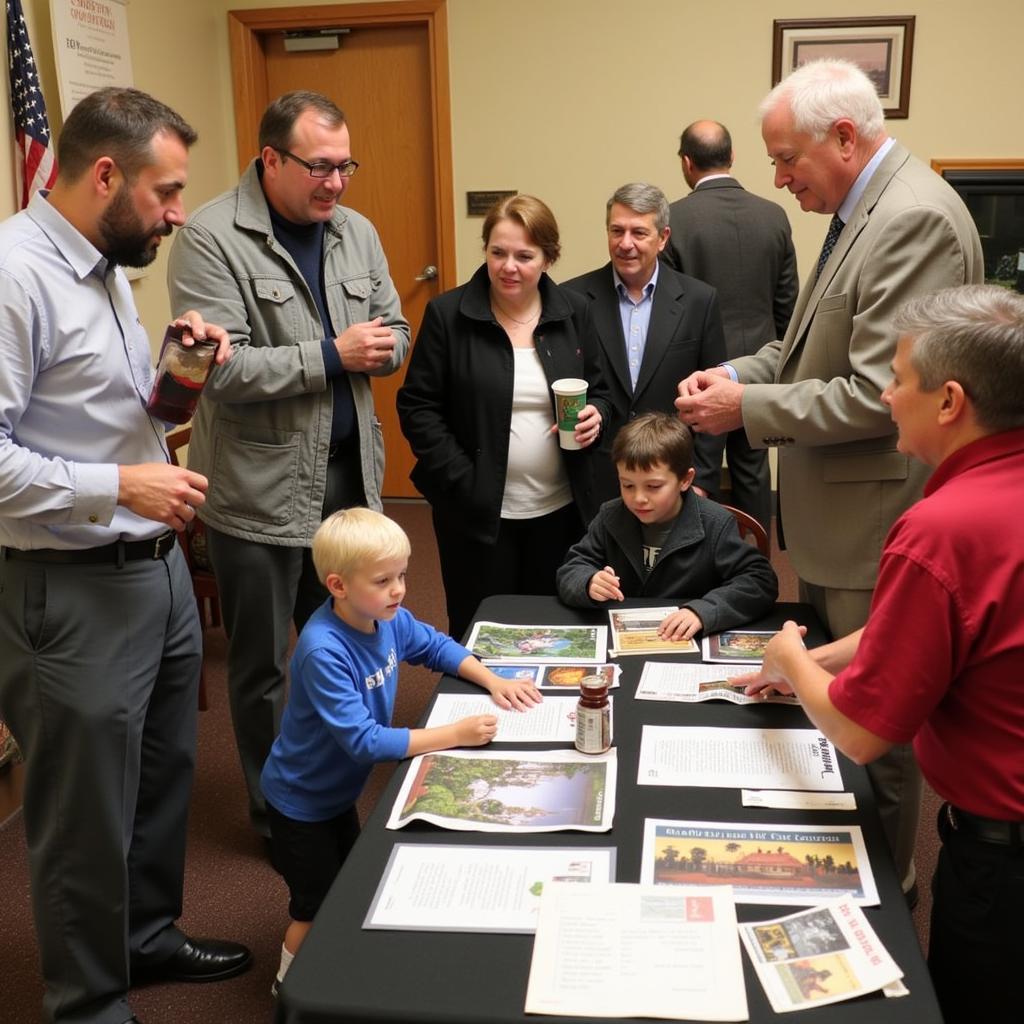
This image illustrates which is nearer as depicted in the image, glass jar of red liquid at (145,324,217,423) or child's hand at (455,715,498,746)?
child's hand at (455,715,498,746)

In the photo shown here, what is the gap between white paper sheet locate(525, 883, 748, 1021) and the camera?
108cm

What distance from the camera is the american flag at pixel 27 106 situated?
3365 millimetres

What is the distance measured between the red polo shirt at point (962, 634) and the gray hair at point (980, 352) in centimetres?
Result: 4

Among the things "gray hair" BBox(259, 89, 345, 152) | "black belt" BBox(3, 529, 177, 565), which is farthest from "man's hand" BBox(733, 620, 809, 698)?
"gray hair" BBox(259, 89, 345, 152)

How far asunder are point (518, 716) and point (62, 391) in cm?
89

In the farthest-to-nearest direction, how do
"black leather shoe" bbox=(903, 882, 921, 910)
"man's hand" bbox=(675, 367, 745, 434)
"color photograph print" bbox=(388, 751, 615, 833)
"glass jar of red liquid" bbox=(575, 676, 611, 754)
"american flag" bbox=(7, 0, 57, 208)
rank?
"american flag" bbox=(7, 0, 57, 208) < "black leather shoe" bbox=(903, 882, 921, 910) < "man's hand" bbox=(675, 367, 745, 434) < "glass jar of red liquid" bbox=(575, 676, 611, 754) < "color photograph print" bbox=(388, 751, 615, 833)

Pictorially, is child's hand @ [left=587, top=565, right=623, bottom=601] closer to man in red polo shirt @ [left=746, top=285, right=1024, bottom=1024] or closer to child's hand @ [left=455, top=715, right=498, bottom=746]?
child's hand @ [left=455, top=715, right=498, bottom=746]

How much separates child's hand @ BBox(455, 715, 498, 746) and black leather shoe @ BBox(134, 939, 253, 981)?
0.96 m

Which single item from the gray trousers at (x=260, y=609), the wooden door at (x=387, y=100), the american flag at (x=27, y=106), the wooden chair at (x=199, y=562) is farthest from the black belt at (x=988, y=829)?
the wooden door at (x=387, y=100)

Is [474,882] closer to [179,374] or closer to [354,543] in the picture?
[354,543]

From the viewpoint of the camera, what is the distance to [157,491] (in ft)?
5.54

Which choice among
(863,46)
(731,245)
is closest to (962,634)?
(731,245)

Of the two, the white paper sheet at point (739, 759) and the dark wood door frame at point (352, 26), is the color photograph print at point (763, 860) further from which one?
the dark wood door frame at point (352, 26)

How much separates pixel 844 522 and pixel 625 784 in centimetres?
86
